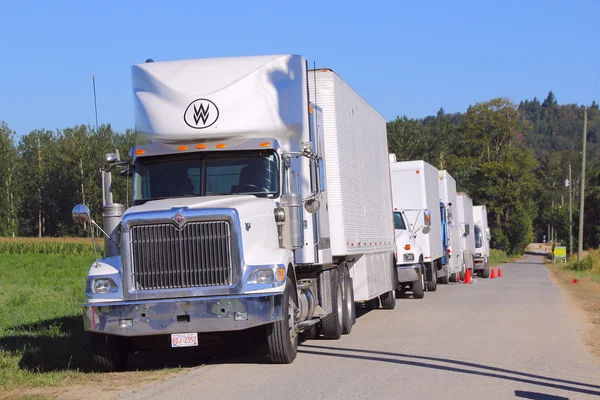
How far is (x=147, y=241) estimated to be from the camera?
1098 cm

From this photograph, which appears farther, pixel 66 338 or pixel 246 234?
pixel 66 338

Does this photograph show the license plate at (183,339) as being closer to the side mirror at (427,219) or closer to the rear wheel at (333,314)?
the rear wheel at (333,314)

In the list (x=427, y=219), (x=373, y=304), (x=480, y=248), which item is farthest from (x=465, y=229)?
(x=373, y=304)

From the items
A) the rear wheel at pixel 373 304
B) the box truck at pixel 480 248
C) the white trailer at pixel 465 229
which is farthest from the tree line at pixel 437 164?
the rear wheel at pixel 373 304

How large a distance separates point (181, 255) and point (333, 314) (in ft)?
13.9

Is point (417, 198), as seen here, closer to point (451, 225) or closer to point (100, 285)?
point (451, 225)

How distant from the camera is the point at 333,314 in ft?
47.5

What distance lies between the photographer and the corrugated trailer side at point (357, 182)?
1520 centimetres

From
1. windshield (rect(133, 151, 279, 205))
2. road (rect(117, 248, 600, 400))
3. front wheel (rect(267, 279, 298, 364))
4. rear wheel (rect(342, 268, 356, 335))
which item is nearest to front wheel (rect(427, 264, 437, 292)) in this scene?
road (rect(117, 248, 600, 400))

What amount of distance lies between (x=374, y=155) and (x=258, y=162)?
764 cm

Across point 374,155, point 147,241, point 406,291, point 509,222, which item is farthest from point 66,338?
point 509,222

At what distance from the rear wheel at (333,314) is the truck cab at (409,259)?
32.1 ft

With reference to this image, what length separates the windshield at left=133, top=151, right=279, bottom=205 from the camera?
12.3m

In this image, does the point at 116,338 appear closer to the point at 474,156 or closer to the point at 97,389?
the point at 97,389
